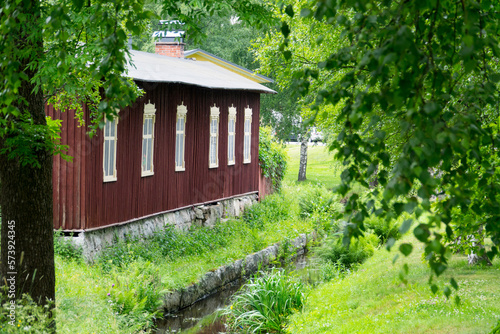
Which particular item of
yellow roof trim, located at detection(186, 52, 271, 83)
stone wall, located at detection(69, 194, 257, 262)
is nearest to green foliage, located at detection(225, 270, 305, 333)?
stone wall, located at detection(69, 194, 257, 262)

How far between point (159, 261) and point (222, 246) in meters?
3.04

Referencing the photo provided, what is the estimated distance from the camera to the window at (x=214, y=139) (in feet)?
59.9

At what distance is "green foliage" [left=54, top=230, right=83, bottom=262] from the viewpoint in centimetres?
1159

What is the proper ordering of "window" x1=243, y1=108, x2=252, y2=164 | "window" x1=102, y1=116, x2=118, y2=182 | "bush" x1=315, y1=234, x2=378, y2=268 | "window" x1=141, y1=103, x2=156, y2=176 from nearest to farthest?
"window" x1=102, y1=116, x2=118, y2=182 → "bush" x1=315, y1=234, x2=378, y2=268 → "window" x1=141, y1=103, x2=156, y2=176 → "window" x1=243, y1=108, x2=252, y2=164

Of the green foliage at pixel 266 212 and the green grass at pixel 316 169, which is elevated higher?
the green grass at pixel 316 169

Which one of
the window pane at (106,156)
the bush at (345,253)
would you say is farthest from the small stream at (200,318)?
the window pane at (106,156)

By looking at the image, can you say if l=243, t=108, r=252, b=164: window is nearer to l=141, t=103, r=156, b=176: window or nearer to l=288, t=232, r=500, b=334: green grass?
l=141, t=103, r=156, b=176: window

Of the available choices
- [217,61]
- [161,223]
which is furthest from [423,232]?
[217,61]

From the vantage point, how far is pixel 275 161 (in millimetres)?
24109

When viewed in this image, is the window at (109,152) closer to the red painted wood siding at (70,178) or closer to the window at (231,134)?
the red painted wood siding at (70,178)

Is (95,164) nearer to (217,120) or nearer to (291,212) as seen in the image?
(217,120)

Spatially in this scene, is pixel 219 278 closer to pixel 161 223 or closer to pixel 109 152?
pixel 161 223

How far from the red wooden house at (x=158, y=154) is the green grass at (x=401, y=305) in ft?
16.8

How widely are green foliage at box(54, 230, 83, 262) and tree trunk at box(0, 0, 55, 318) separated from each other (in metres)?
4.78
